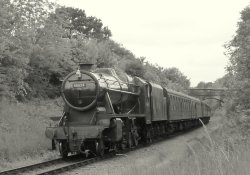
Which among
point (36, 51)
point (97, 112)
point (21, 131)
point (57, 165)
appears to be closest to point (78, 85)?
point (97, 112)

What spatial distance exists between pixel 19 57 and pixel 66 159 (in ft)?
34.3

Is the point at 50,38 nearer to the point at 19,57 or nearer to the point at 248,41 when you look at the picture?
the point at 19,57

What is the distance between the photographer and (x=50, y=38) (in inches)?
1198

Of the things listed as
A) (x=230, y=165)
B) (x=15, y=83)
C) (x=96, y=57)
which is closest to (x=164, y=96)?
(x=15, y=83)

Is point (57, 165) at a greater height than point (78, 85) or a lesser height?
lesser

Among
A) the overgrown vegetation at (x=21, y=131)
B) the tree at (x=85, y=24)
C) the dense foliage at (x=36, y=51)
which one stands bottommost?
the overgrown vegetation at (x=21, y=131)

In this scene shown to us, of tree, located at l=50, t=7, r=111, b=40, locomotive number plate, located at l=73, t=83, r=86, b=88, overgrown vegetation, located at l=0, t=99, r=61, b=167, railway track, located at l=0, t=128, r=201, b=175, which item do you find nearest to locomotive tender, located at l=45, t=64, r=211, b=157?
locomotive number plate, located at l=73, t=83, r=86, b=88

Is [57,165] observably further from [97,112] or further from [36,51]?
[36,51]

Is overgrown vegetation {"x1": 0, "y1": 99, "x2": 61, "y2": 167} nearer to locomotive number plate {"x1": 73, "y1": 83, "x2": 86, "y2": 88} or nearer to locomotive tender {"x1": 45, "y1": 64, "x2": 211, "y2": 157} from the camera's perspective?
locomotive tender {"x1": 45, "y1": 64, "x2": 211, "y2": 157}

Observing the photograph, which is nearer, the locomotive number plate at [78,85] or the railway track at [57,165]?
the railway track at [57,165]

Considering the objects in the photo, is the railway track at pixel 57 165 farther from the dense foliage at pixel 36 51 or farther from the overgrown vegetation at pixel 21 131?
the dense foliage at pixel 36 51

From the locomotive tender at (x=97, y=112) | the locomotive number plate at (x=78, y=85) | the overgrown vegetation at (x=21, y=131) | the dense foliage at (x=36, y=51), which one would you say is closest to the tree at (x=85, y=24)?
the dense foliage at (x=36, y=51)

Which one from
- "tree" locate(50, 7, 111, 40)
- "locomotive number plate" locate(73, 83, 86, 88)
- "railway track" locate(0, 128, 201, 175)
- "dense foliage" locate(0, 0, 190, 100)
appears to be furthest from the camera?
"tree" locate(50, 7, 111, 40)

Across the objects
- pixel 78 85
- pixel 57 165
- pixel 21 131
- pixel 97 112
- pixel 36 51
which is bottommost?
pixel 57 165
